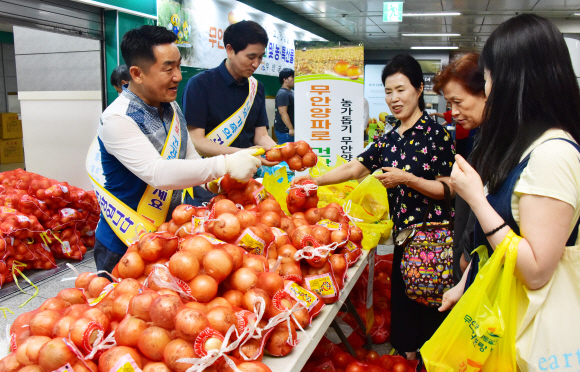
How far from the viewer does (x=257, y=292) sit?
1117 millimetres

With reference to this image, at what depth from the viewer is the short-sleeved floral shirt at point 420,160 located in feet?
7.04

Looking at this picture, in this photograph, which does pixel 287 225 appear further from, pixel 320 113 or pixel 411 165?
pixel 320 113

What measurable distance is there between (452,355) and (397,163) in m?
1.17

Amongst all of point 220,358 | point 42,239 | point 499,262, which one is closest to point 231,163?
point 220,358

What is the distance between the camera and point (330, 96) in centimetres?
428

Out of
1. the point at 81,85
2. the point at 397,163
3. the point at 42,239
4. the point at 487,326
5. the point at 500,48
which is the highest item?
the point at 81,85

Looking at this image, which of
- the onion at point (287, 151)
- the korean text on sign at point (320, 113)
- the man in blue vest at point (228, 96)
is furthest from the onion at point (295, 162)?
the korean text on sign at point (320, 113)

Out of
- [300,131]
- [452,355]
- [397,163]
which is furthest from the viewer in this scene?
[300,131]

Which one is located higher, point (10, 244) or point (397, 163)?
point (397, 163)

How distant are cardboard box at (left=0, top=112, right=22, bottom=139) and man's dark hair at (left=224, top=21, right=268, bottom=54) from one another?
764cm

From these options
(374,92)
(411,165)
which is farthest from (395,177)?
(374,92)

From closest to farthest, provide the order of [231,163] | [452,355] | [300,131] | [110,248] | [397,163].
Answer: [452,355] < [231,163] < [110,248] < [397,163] < [300,131]

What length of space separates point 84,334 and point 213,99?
2.12 meters

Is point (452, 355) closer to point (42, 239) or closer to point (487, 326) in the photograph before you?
point (487, 326)
